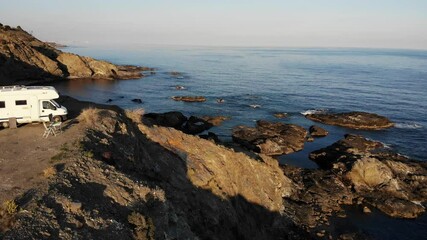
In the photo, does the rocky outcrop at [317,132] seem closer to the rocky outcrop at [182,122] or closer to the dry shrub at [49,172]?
the rocky outcrop at [182,122]

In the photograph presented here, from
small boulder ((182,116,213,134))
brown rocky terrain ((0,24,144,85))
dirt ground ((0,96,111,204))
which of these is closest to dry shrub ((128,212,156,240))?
dirt ground ((0,96,111,204))

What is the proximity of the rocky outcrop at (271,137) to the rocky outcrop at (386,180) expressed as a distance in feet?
19.9

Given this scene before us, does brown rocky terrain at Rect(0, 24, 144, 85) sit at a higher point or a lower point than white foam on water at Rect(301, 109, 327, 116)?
higher

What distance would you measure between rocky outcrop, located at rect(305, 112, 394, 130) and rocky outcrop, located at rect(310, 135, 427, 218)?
726 inches

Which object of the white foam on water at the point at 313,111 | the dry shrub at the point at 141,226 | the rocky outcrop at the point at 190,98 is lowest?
the white foam on water at the point at 313,111

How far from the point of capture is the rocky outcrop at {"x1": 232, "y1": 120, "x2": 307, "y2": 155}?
5075cm

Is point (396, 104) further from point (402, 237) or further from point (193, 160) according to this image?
point (193, 160)

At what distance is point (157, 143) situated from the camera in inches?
1155

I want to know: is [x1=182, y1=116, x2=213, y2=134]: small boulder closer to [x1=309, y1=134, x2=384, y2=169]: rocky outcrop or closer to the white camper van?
[x1=309, y1=134, x2=384, y2=169]: rocky outcrop

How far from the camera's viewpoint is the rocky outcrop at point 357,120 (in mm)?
65938

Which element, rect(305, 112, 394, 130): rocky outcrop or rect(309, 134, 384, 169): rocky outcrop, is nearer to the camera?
rect(309, 134, 384, 169): rocky outcrop

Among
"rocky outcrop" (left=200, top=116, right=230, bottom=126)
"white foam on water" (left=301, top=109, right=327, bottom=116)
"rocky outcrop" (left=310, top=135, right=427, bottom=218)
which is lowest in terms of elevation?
"rocky outcrop" (left=310, top=135, right=427, bottom=218)

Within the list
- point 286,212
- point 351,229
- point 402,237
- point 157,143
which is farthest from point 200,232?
point 402,237

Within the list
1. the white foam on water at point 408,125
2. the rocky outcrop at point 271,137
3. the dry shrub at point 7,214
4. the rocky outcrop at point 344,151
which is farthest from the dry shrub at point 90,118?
the white foam on water at point 408,125
